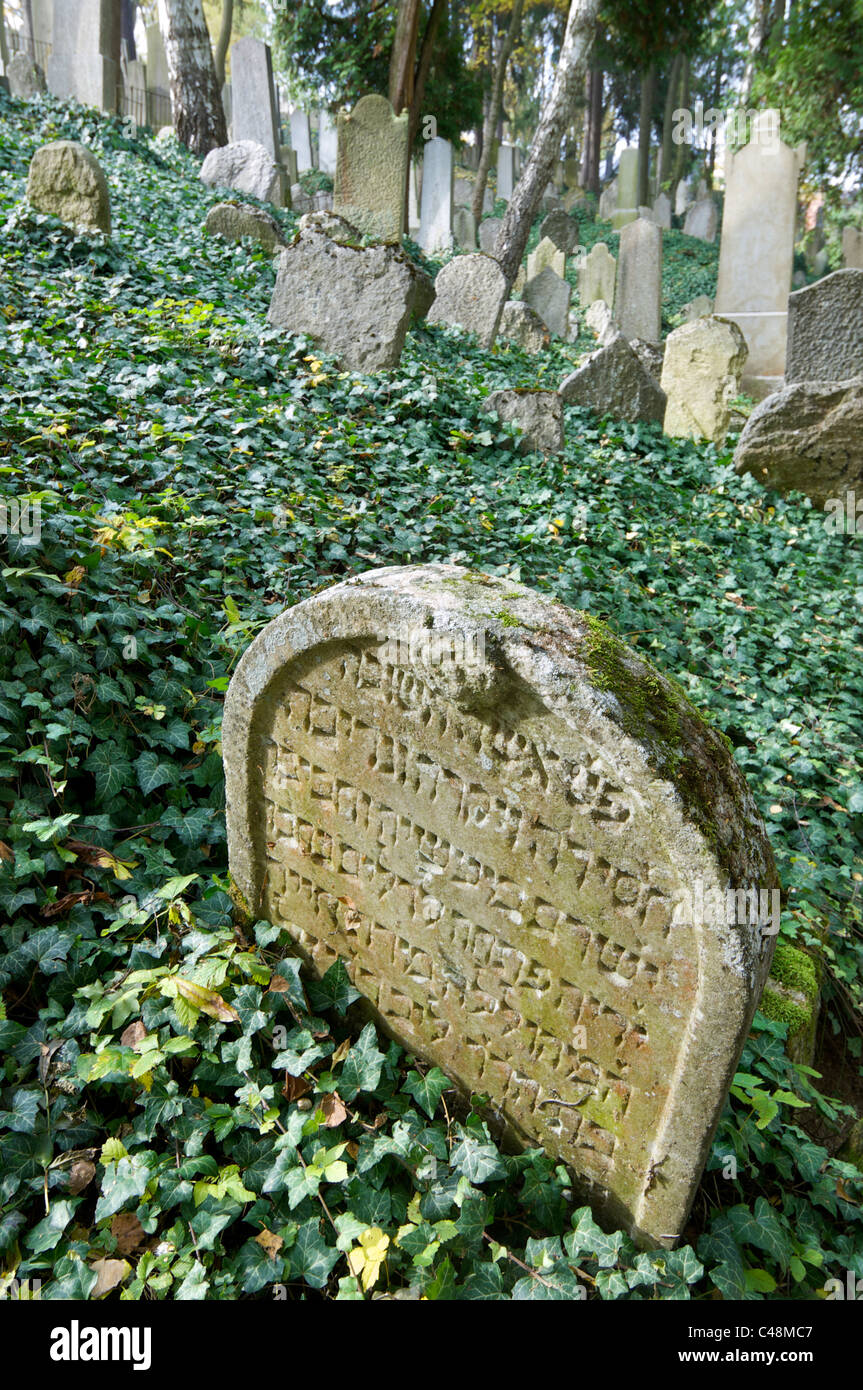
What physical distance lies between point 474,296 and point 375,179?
7.26ft

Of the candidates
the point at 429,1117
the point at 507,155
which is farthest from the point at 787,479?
the point at 507,155

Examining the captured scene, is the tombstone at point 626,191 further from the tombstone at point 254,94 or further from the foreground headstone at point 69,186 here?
the foreground headstone at point 69,186

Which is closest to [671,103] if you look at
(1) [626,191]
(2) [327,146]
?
(1) [626,191]

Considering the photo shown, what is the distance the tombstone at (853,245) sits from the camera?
15875mm

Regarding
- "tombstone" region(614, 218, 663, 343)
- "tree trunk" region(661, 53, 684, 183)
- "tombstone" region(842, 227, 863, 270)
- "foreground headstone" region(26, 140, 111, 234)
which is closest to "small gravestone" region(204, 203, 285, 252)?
"foreground headstone" region(26, 140, 111, 234)

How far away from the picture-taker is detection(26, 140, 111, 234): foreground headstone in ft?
22.8

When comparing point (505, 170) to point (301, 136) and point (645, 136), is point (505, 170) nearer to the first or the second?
point (645, 136)

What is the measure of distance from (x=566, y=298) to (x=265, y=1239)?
42.2 ft

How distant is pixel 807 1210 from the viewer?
2.13 metres

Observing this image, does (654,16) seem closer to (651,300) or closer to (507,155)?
(507,155)

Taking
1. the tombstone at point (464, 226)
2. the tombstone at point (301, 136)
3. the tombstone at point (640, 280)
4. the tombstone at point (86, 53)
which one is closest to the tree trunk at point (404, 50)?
the tombstone at point (640, 280)

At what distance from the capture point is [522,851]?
1.86m

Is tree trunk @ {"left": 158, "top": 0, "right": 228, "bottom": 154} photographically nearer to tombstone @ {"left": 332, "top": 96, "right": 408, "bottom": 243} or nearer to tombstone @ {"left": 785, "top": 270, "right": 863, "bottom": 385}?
tombstone @ {"left": 332, "top": 96, "right": 408, "bottom": 243}
